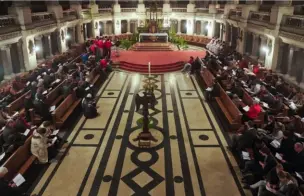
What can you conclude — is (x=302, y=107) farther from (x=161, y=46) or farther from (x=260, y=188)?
(x=161, y=46)

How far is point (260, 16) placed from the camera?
15.4 meters

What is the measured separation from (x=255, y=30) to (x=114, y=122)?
406 inches

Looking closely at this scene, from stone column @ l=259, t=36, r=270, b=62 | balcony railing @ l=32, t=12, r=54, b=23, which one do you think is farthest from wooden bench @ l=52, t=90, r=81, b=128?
stone column @ l=259, t=36, r=270, b=62

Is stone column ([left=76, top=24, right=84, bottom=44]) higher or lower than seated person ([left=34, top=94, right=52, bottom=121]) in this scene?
higher

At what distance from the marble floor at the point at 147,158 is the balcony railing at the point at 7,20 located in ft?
19.7

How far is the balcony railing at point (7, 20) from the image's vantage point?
40.9 feet

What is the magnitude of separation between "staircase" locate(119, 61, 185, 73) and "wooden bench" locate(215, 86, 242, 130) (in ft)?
20.4

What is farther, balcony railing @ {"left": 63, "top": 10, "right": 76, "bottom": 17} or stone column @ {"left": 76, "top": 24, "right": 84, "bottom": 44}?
stone column @ {"left": 76, "top": 24, "right": 84, "bottom": 44}

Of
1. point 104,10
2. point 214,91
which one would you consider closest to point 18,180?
point 214,91

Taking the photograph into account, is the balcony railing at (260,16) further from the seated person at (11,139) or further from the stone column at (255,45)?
the seated person at (11,139)

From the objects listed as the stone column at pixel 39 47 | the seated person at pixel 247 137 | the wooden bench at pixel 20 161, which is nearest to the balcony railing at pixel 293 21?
the seated person at pixel 247 137

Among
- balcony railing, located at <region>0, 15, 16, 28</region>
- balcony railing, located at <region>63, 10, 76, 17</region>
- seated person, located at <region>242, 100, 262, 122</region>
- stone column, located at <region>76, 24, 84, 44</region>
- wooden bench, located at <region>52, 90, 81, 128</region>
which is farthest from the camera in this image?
stone column, located at <region>76, 24, 84, 44</region>

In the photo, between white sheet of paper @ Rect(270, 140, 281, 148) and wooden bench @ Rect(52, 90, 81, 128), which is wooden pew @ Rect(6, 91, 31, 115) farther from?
white sheet of paper @ Rect(270, 140, 281, 148)

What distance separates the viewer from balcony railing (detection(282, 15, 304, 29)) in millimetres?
11453
